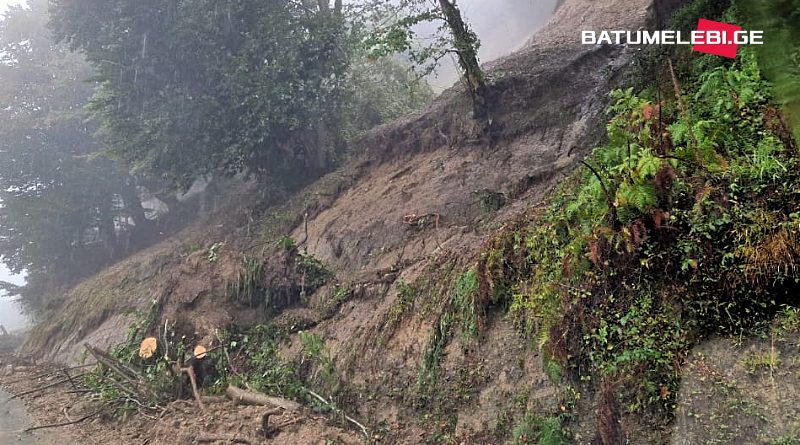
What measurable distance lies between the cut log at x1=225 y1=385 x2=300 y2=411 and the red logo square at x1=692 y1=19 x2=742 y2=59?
6.82 meters

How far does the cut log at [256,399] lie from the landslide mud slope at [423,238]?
0.88 m

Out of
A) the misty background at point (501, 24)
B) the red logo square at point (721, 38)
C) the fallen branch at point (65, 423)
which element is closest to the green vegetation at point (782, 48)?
the red logo square at point (721, 38)

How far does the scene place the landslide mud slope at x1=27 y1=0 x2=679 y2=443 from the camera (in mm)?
6227

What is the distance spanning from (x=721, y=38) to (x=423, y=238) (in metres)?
6.04

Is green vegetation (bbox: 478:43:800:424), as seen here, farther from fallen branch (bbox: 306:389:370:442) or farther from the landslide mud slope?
fallen branch (bbox: 306:389:370:442)

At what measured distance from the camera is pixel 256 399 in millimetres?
8352

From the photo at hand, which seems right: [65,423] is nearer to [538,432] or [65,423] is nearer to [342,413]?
[342,413]

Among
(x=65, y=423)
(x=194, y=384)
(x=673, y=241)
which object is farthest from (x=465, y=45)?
(x=65, y=423)

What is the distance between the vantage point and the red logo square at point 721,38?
5.45 meters

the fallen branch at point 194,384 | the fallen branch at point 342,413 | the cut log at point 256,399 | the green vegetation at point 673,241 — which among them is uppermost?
the green vegetation at point 673,241

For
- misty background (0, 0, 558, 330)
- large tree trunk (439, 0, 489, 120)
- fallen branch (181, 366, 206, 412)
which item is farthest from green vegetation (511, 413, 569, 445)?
misty background (0, 0, 558, 330)

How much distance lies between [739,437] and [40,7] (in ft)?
122

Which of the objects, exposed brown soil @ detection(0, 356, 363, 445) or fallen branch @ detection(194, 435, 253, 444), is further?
fallen branch @ detection(194, 435, 253, 444)

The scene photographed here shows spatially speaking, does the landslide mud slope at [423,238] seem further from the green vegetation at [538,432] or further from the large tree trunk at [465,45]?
the large tree trunk at [465,45]
